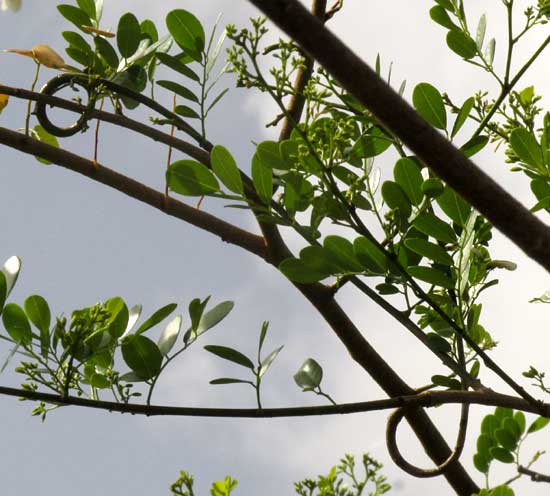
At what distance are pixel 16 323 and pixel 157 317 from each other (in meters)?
0.13

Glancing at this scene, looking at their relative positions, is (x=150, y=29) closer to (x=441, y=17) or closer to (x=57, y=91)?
(x=57, y=91)

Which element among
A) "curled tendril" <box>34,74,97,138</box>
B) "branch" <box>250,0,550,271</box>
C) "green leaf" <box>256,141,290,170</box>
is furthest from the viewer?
"curled tendril" <box>34,74,97,138</box>

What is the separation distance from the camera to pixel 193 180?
74cm

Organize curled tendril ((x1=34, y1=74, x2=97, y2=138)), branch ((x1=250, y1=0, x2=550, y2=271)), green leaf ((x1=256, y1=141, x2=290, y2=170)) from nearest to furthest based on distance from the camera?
branch ((x1=250, y1=0, x2=550, y2=271)) < green leaf ((x1=256, y1=141, x2=290, y2=170)) < curled tendril ((x1=34, y1=74, x2=97, y2=138))

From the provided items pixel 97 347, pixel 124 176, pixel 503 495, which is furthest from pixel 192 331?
pixel 503 495

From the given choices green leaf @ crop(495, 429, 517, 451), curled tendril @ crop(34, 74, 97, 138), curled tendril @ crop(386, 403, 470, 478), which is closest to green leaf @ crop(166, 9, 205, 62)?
curled tendril @ crop(34, 74, 97, 138)

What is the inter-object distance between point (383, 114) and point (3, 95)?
2.20 feet

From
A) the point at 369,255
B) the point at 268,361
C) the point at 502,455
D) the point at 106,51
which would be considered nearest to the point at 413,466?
the point at 502,455

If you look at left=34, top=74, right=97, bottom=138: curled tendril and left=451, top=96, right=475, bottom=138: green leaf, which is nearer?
left=451, top=96, right=475, bottom=138: green leaf

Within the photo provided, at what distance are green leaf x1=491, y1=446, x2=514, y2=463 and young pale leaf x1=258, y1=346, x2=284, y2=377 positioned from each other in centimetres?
32

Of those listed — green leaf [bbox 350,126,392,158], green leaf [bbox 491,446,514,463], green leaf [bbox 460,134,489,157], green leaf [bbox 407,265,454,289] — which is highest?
green leaf [bbox 350,126,392,158]

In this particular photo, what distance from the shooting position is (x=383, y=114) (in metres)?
0.44

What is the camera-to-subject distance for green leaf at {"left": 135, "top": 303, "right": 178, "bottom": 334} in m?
0.80

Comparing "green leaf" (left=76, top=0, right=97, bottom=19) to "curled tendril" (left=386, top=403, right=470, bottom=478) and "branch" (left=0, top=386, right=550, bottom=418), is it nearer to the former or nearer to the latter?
"branch" (left=0, top=386, right=550, bottom=418)
